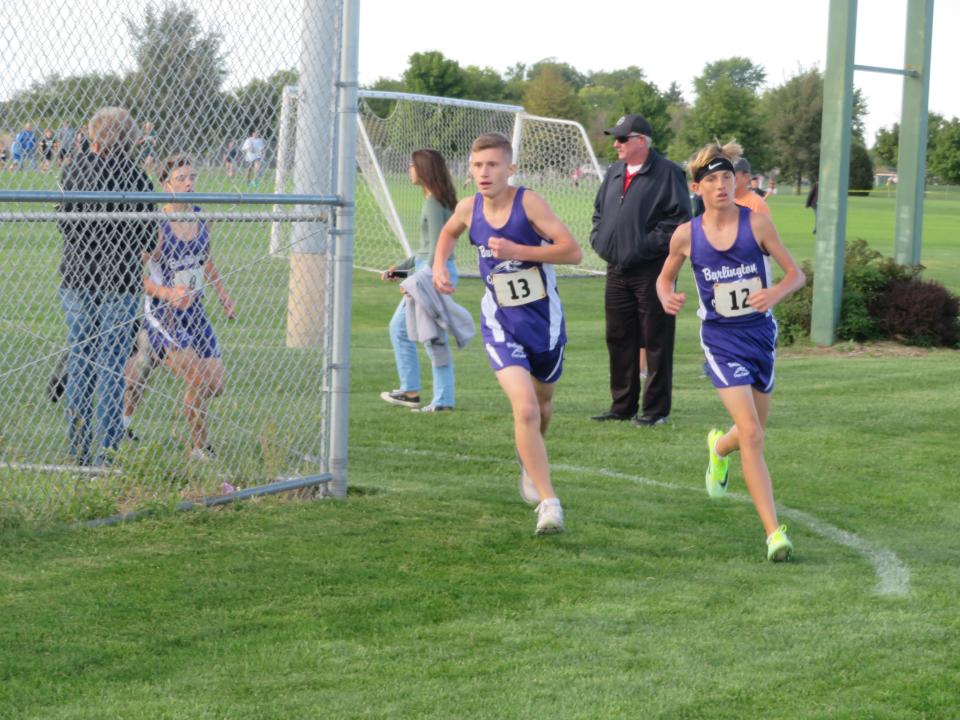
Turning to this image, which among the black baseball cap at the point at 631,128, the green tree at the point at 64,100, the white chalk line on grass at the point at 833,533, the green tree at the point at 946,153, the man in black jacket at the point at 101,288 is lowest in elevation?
the white chalk line on grass at the point at 833,533

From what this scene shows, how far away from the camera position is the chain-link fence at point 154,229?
6324 millimetres

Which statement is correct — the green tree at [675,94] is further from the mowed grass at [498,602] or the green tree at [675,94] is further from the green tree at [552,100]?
the mowed grass at [498,602]

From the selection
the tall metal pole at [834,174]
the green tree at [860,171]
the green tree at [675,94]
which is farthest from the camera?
the green tree at [675,94]

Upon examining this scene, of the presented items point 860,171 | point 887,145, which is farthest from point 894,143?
point 860,171

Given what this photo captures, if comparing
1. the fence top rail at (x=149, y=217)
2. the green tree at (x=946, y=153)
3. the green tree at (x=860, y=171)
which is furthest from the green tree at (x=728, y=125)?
the fence top rail at (x=149, y=217)

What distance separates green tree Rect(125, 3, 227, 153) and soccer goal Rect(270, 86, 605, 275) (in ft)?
47.0

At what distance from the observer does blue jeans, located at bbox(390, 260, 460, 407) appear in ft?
35.2

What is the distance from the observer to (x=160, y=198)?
6367 millimetres

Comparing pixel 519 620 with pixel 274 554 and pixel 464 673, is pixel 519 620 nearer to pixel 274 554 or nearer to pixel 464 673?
pixel 464 673

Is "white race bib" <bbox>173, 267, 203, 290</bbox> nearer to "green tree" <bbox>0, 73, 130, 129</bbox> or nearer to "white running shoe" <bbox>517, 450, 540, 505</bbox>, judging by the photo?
"green tree" <bbox>0, 73, 130, 129</bbox>

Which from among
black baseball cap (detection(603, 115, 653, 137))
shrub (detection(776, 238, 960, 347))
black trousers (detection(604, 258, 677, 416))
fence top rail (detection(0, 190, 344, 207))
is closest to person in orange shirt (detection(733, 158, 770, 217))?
black baseball cap (detection(603, 115, 653, 137))

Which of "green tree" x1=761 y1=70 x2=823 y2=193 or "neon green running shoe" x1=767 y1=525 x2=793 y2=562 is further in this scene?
"green tree" x1=761 y1=70 x2=823 y2=193

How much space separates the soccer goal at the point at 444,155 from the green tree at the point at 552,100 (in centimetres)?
7530

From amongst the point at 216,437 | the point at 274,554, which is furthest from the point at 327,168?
the point at 274,554
